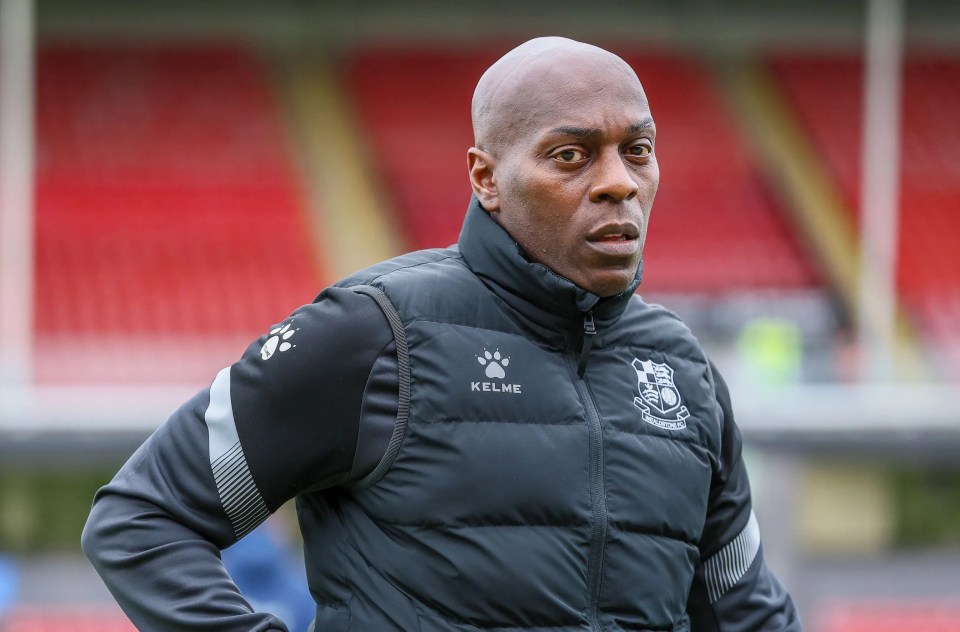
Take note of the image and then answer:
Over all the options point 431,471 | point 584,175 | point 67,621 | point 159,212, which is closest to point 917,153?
point 159,212

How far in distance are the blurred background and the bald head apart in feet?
17.3

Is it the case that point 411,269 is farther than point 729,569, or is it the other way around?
point 729,569

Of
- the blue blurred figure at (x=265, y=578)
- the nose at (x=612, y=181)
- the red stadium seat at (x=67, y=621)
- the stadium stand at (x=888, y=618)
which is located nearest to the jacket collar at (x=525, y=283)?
the nose at (x=612, y=181)

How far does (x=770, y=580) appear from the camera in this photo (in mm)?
1972

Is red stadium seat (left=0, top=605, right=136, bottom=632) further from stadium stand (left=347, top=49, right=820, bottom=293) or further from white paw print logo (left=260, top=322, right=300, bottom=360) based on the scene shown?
white paw print logo (left=260, top=322, right=300, bottom=360)

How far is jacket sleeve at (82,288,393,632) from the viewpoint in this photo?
1604 mm

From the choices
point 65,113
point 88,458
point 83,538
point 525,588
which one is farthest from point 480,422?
point 65,113

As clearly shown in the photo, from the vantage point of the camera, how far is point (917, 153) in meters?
11.8

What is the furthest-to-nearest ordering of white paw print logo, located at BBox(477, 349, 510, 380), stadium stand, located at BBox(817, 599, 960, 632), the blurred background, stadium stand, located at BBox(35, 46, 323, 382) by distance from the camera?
stadium stand, located at BBox(35, 46, 323, 382), the blurred background, stadium stand, located at BBox(817, 599, 960, 632), white paw print logo, located at BBox(477, 349, 510, 380)

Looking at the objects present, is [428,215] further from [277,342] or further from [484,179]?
[277,342]

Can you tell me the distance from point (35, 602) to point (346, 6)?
21.5 ft

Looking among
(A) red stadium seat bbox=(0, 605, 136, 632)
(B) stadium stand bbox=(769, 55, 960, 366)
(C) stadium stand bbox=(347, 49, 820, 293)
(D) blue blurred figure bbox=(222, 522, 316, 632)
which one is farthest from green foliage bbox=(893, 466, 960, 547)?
(D) blue blurred figure bbox=(222, 522, 316, 632)

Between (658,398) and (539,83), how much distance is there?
43 centimetres

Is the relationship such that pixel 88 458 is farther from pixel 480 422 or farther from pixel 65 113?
pixel 480 422
